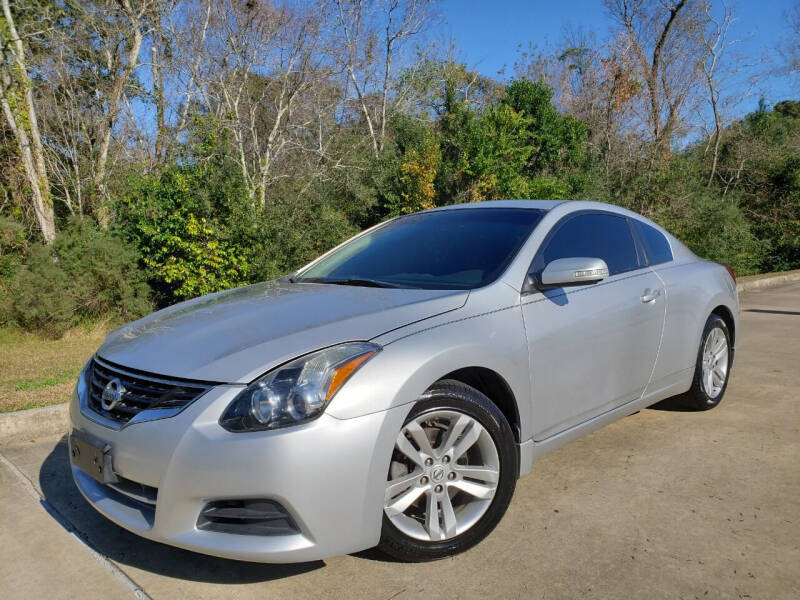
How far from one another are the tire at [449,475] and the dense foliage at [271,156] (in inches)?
261

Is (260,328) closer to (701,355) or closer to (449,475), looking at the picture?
(449,475)

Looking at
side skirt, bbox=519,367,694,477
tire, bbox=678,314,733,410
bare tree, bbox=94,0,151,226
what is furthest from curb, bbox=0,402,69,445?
bare tree, bbox=94,0,151,226

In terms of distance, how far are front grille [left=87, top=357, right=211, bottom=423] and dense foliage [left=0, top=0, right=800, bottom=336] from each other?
18.6 feet

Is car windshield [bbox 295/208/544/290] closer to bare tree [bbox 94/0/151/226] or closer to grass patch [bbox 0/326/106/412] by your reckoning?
grass patch [bbox 0/326/106/412]

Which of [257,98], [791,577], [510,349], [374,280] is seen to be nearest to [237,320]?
[374,280]

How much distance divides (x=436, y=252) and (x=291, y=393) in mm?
1513

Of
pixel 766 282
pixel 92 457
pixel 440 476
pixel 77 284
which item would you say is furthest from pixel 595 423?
pixel 766 282

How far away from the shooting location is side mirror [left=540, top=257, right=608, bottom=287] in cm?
309

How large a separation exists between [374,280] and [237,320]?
0.81 meters

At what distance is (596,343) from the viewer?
335cm

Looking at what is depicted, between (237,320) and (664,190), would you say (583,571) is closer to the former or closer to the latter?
(237,320)

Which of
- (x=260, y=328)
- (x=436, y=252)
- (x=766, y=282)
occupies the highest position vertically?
(x=436, y=252)

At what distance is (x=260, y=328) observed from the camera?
2711 mm

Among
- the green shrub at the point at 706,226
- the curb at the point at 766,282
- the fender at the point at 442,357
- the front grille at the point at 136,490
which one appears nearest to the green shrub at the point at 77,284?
the front grille at the point at 136,490
